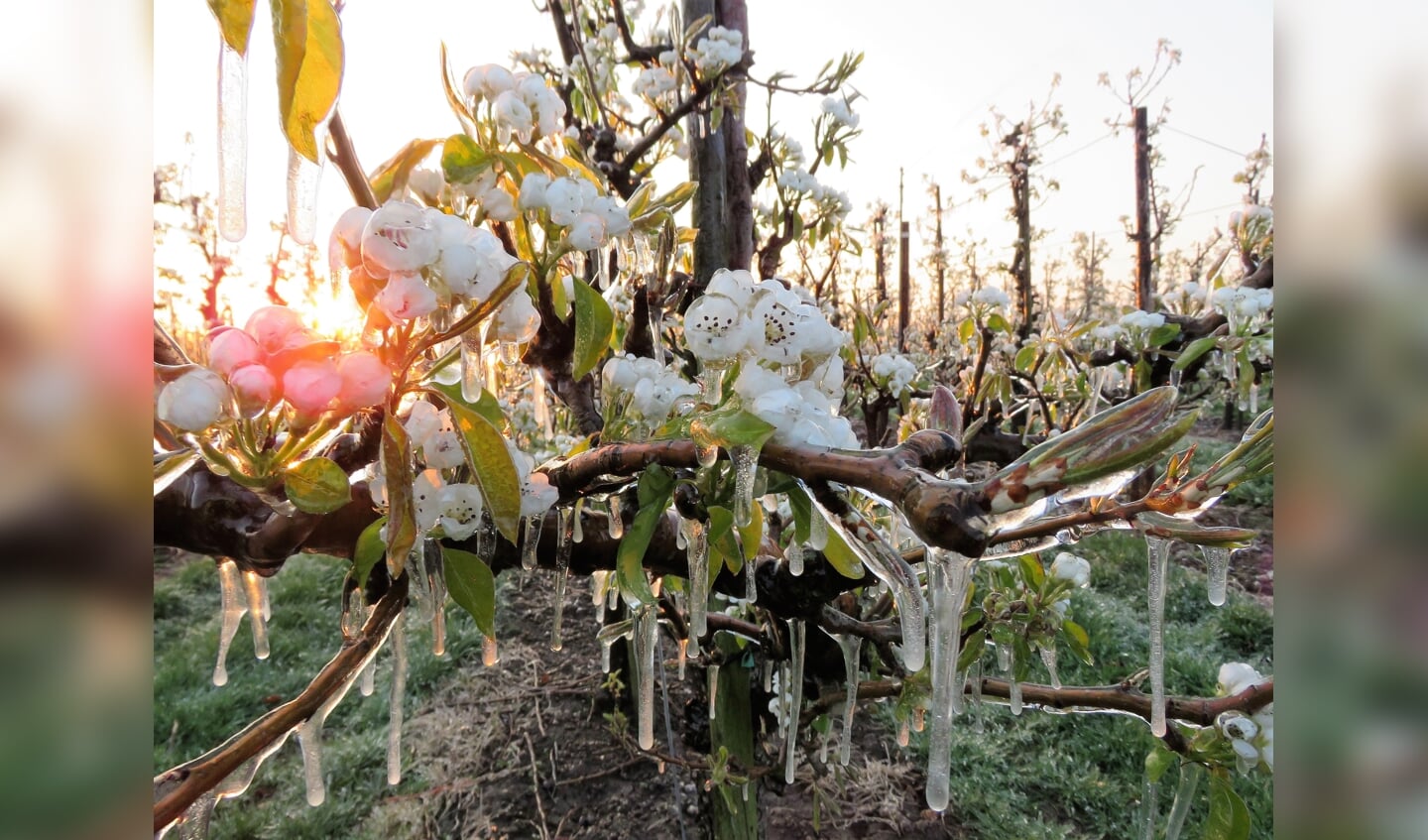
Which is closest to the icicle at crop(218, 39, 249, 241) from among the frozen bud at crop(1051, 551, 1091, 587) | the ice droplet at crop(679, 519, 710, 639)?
the ice droplet at crop(679, 519, 710, 639)

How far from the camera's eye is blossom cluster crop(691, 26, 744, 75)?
4.65ft

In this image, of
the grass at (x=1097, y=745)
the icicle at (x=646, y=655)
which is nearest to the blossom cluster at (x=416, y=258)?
the icicle at (x=646, y=655)

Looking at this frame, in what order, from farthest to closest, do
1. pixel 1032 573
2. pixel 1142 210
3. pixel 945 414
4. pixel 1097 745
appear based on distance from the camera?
1. pixel 1142 210
2. pixel 1097 745
3. pixel 1032 573
4. pixel 945 414

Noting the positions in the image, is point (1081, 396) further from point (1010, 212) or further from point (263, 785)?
point (1010, 212)

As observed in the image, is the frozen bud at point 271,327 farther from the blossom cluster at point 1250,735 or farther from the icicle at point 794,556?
the blossom cluster at point 1250,735

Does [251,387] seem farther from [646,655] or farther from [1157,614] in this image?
[1157,614]

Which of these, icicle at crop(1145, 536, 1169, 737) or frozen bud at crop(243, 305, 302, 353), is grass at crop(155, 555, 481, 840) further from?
icicle at crop(1145, 536, 1169, 737)

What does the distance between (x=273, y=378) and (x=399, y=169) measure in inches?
9.4

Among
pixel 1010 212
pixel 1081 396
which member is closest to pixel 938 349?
pixel 1010 212

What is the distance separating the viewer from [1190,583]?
12.1 ft

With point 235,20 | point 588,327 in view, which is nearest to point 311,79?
point 235,20

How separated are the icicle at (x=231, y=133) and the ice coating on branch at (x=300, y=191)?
0.04 metres

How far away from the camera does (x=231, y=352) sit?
373mm
